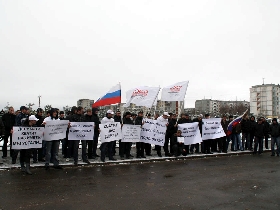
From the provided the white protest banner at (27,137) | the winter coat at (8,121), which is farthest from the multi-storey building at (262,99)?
the white protest banner at (27,137)

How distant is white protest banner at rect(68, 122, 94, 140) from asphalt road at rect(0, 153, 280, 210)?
125 centimetres

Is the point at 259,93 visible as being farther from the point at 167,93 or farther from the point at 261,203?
the point at 261,203

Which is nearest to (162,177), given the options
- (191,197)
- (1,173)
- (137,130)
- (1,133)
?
(191,197)

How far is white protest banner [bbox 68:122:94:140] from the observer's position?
10672mm

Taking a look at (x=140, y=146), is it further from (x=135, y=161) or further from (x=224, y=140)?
(x=224, y=140)

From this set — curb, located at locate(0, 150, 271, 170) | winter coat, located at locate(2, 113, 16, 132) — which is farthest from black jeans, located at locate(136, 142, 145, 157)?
winter coat, located at locate(2, 113, 16, 132)

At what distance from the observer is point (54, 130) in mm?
9969

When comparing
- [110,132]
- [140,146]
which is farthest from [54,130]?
[140,146]

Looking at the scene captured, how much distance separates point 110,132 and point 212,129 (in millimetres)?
5582

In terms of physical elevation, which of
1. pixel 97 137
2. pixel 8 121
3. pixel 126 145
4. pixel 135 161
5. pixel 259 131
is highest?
pixel 8 121

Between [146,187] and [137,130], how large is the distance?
198 inches

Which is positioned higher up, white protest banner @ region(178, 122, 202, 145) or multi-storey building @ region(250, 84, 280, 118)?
multi-storey building @ region(250, 84, 280, 118)

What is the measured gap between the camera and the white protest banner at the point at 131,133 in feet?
39.1

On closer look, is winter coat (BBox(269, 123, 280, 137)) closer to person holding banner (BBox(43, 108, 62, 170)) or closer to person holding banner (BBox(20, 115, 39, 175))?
person holding banner (BBox(43, 108, 62, 170))
